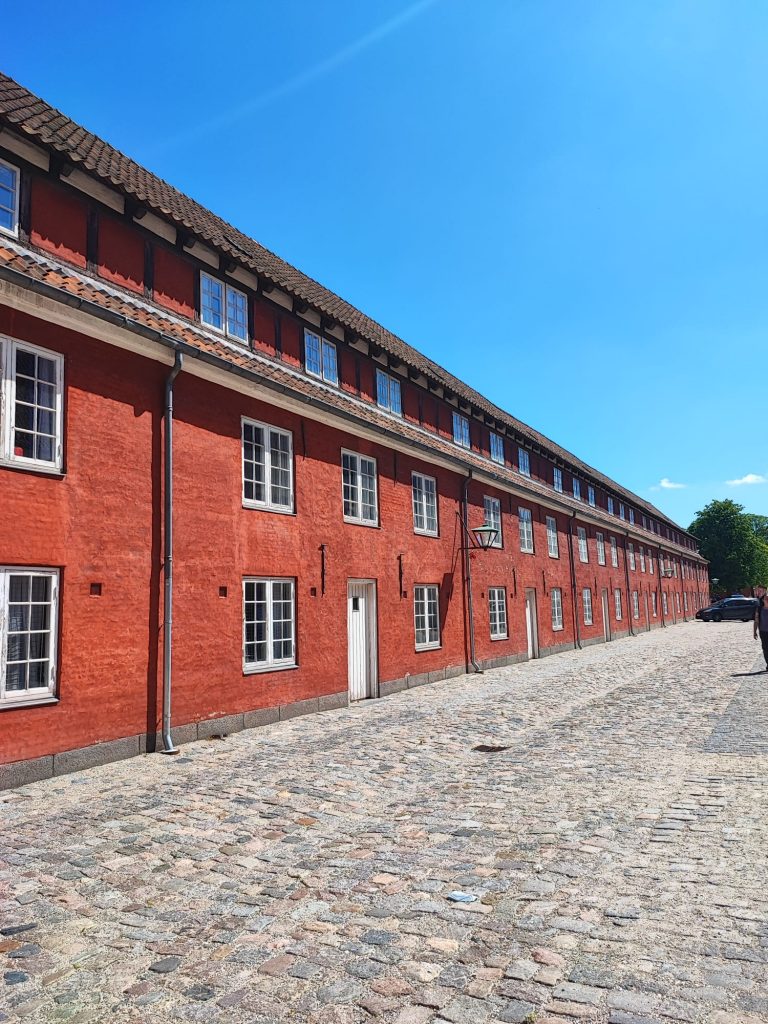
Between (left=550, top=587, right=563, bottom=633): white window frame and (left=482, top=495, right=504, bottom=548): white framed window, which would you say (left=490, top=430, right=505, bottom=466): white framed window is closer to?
(left=482, top=495, right=504, bottom=548): white framed window

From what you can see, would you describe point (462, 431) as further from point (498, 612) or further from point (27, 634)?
point (27, 634)

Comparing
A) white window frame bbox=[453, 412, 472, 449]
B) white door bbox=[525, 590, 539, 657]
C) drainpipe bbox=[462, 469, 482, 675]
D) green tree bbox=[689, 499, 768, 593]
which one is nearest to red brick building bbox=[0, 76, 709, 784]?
drainpipe bbox=[462, 469, 482, 675]

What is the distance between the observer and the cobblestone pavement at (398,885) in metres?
3.17

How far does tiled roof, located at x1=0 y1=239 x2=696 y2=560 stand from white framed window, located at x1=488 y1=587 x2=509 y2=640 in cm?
410

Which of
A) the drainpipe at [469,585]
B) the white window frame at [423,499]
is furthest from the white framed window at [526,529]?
the white window frame at [423,499]

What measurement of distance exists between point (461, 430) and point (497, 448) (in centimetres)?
316

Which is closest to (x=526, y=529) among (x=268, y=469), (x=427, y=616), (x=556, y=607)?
(x=556, y=607)

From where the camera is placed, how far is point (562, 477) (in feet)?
98.4

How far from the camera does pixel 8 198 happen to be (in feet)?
28.2

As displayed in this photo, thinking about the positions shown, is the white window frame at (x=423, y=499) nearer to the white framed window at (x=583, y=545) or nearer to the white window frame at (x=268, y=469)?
the white window frame at (x=268, y=469)

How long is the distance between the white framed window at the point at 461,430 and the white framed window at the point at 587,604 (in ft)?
35.3

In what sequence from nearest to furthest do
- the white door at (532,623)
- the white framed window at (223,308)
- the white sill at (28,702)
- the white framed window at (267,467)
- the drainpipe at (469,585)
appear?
the white sill at (28,702), the white framed window at (267,467), the white framed window at (223,308), the drainpipe at (469,585), the white door at (532,623)

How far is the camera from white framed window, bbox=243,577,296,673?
1055cm

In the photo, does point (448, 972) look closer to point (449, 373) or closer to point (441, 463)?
point (441, 463)
